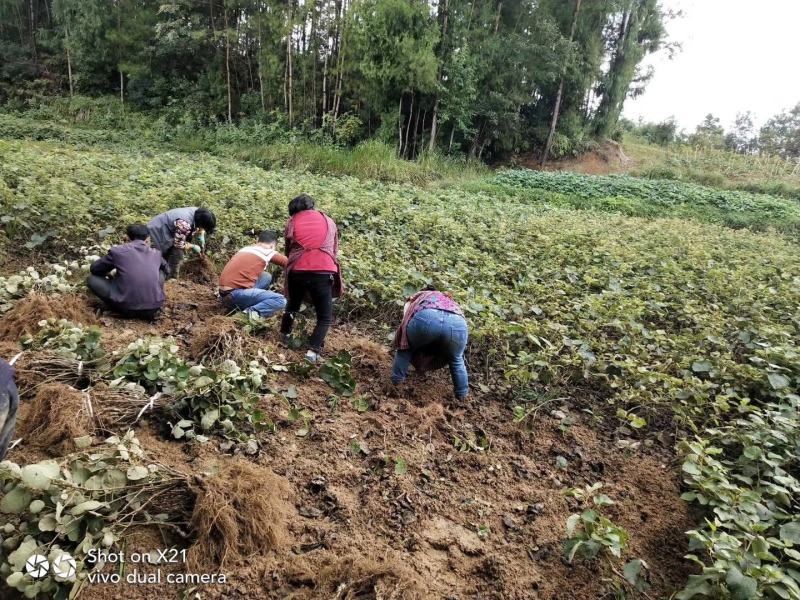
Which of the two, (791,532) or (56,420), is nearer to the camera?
(791,532)

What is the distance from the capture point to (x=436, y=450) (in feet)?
9.63

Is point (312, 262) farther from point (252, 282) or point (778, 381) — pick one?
point (778, 381)

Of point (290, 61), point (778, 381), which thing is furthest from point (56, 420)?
point (290, 61)

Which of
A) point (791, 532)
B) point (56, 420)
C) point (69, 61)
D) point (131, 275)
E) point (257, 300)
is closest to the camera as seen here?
point (791, 532)

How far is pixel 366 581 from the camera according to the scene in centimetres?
188

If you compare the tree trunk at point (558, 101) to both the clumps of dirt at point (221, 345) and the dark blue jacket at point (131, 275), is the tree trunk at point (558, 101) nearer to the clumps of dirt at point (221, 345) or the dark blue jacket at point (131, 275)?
the dark blue jacket at point (131, 275)

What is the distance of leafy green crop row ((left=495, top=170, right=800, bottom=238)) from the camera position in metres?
13.4

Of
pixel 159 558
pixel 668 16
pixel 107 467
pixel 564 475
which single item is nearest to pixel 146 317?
pixel 107 467

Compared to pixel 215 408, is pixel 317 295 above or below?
above

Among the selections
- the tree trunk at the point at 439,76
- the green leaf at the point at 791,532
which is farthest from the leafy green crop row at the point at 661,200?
the green leaf at the point at 791,532

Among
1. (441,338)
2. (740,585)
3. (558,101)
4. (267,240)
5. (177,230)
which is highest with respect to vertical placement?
(558,101)

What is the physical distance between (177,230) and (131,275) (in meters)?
1.13

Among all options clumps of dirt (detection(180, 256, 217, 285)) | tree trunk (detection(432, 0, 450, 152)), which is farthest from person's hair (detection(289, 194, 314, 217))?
tree trunk (detection(432, 0, 450, 152))

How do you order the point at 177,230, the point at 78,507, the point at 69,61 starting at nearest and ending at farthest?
the point at 78,507 → the point at 177,230 → the point at 69,61
